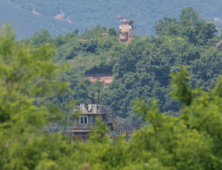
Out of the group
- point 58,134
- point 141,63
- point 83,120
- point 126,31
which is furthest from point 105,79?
point 58,134

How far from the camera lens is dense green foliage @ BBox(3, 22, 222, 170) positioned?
1778cm

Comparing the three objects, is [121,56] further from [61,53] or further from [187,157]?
[187,157]

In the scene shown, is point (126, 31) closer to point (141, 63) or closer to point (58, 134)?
point (141, 63)

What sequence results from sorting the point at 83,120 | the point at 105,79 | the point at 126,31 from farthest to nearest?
the point at 126,31, the point at 105,79, the point at 83,120

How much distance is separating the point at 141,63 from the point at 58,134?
116479 mm

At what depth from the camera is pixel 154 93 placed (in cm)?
12938

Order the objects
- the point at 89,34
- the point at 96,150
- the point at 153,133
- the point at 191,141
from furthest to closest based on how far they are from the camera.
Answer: the point at 89,34 < the point at 96,150 < the point at 153,133 < the point at 191,141


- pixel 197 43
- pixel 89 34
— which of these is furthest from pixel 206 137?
pixel 89 34

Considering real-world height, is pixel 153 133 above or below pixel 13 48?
below

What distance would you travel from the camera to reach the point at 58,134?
1981 centimetres

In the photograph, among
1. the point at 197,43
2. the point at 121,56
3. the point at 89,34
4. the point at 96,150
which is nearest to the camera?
the point at 96,150

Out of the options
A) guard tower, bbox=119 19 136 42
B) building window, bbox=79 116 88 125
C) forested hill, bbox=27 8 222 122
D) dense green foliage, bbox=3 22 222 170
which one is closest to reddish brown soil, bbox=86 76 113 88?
forested hill, bbox=27 8 222 122

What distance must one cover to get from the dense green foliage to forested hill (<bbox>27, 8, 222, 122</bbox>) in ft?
319

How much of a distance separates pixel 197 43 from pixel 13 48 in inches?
5433
